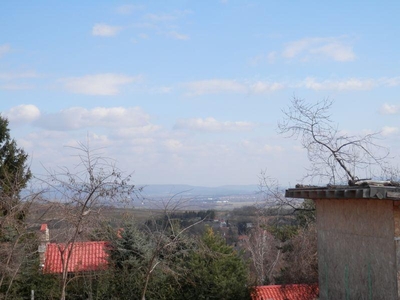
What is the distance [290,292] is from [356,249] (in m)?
12.7

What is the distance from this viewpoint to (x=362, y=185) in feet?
31.2

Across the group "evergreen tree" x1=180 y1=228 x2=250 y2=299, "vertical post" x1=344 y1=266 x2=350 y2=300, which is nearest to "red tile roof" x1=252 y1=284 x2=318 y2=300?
"evergreen tree" x1=180 y1=228 x2=250 y2=299

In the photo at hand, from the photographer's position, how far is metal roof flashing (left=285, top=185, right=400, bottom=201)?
8.60 meters

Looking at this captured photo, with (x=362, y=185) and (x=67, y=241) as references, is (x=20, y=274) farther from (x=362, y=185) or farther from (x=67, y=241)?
(x=362, y=185)

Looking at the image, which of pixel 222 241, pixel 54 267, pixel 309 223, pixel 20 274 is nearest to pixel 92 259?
pixel 54 267

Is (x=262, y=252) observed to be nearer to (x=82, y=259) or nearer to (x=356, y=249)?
(x=82, y=259)

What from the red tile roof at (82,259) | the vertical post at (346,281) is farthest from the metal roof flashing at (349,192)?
the red tile roof at (82,259)

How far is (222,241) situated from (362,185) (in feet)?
39.6

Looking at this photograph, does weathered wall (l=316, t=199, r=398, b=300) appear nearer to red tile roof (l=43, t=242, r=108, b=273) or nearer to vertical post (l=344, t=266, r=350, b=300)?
vertical post (l=344, t=266, r=350, b=300)

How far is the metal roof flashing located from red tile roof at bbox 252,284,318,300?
10.5 metres

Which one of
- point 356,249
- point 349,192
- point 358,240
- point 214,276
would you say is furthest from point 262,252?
point 349,192

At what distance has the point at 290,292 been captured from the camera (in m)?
22.2

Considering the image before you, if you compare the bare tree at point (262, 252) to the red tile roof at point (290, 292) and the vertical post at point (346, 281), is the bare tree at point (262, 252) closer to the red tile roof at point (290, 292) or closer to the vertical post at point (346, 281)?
the red tile roof at point (290, 292)

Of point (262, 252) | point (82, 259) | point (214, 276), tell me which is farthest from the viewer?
point (262, 252)
